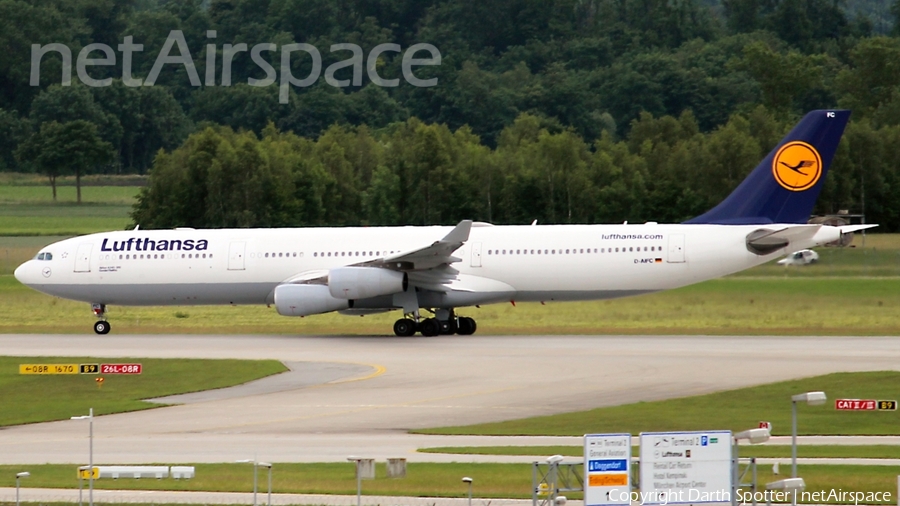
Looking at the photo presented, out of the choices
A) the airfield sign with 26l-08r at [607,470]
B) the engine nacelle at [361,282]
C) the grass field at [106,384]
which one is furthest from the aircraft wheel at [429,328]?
the airfield sign with 26l-08r at [607,470]

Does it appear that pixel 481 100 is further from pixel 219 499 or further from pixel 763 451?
pixel 219 499

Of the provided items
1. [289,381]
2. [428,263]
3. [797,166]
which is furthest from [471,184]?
[289,381]

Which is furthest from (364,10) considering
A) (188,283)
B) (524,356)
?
(524,356)

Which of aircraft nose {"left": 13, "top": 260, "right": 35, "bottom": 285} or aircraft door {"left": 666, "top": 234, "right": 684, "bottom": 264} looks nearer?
aircraft door {"left": 666, "top": 234, "right": 684, "bottom": 264}

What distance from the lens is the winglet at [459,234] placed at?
34969mm

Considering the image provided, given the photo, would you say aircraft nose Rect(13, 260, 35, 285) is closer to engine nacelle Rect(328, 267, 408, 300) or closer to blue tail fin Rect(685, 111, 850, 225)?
engine nacelle Rect(328, 267, 408, 300)

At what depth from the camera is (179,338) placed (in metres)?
38.2

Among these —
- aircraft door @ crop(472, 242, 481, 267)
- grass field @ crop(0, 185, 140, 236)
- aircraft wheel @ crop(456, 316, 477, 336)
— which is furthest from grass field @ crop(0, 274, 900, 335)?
grass field @ crop(0, 185, 140, 236)

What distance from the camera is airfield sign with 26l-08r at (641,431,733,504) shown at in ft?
45.1

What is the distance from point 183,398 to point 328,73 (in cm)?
9565

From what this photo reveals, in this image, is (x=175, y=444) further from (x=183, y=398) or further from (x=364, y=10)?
(x=364, y=10)

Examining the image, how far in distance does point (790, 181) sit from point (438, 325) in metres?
10.2

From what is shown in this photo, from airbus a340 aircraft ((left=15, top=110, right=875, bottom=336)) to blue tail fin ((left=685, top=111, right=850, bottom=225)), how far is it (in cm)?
3

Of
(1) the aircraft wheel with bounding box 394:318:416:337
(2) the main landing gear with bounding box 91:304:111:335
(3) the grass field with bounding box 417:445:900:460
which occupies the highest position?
(2) the main landing gear with bounding box 91:304:111:335
